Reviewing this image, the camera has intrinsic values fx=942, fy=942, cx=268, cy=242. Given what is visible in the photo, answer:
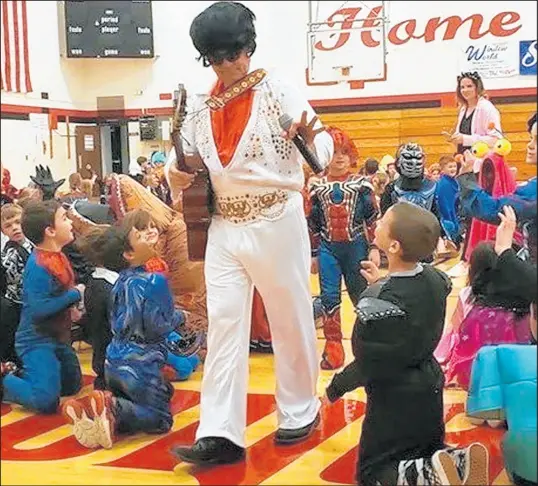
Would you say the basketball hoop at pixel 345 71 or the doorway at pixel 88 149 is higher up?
the basketball hoop at pixel 345 71

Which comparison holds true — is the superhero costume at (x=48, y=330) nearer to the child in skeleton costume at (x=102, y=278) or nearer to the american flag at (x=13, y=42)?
the child in skeleton costume at (x=102, y=278)

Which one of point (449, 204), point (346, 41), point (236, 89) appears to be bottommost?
point (449, 204)

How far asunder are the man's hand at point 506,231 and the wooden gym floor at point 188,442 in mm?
563

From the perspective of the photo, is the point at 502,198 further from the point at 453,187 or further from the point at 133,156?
the point at 453,187

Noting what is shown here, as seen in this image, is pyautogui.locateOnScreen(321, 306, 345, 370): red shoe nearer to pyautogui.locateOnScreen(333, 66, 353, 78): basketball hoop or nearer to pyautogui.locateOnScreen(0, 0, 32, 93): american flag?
pyautogui.locateOnScreen(333, 66, 353, 78): basketball hoop

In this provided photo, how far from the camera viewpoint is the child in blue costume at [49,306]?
248 centimetres

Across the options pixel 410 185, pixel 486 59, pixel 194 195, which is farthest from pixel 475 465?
pixel 486 59

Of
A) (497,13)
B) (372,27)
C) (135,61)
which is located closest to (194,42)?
(135,61)

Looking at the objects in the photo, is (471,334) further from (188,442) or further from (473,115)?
(473,115)

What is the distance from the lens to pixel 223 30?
2059mm

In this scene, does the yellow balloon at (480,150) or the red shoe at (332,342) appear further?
the red shoe at (332,342)

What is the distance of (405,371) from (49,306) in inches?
40.4

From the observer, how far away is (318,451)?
7.66 ft

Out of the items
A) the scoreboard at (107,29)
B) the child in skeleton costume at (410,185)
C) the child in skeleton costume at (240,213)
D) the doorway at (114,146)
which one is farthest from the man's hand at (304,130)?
the child in skeleton costume at (410,185)
